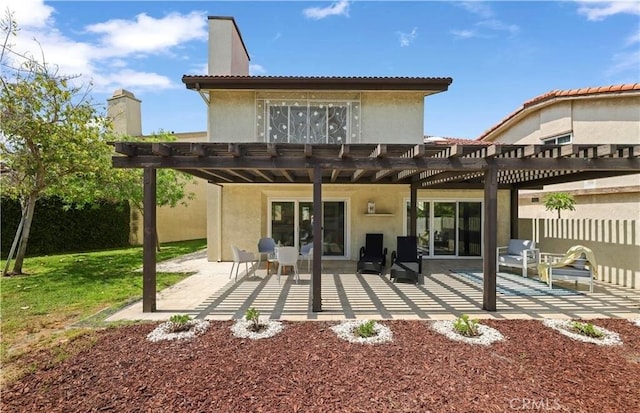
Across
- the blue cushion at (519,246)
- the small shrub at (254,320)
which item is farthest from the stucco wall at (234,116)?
the blue cushion at (519,246)

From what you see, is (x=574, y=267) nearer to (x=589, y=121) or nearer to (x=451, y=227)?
(x=451, y=227)

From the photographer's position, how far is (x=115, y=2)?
31.0ft

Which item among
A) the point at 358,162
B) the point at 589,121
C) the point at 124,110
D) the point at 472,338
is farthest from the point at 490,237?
the point at 124,110

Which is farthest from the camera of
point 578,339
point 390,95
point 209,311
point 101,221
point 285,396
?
point 101,221

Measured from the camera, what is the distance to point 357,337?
4.90m

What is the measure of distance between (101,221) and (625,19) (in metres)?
23.5

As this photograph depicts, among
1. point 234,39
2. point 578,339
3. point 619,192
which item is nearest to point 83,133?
point 234,39

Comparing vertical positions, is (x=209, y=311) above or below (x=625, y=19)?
below

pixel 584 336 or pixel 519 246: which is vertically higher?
pixel 519 246

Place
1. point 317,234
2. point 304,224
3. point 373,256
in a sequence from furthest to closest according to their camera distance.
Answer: point 304,224 → point 373,256 → point 317,234

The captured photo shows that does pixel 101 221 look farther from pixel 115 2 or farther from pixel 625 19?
pixel 625 19

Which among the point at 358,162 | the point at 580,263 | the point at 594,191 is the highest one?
the point at 358,162

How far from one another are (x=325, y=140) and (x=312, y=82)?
210 cm

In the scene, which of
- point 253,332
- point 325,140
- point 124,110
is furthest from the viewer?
point 124,110
